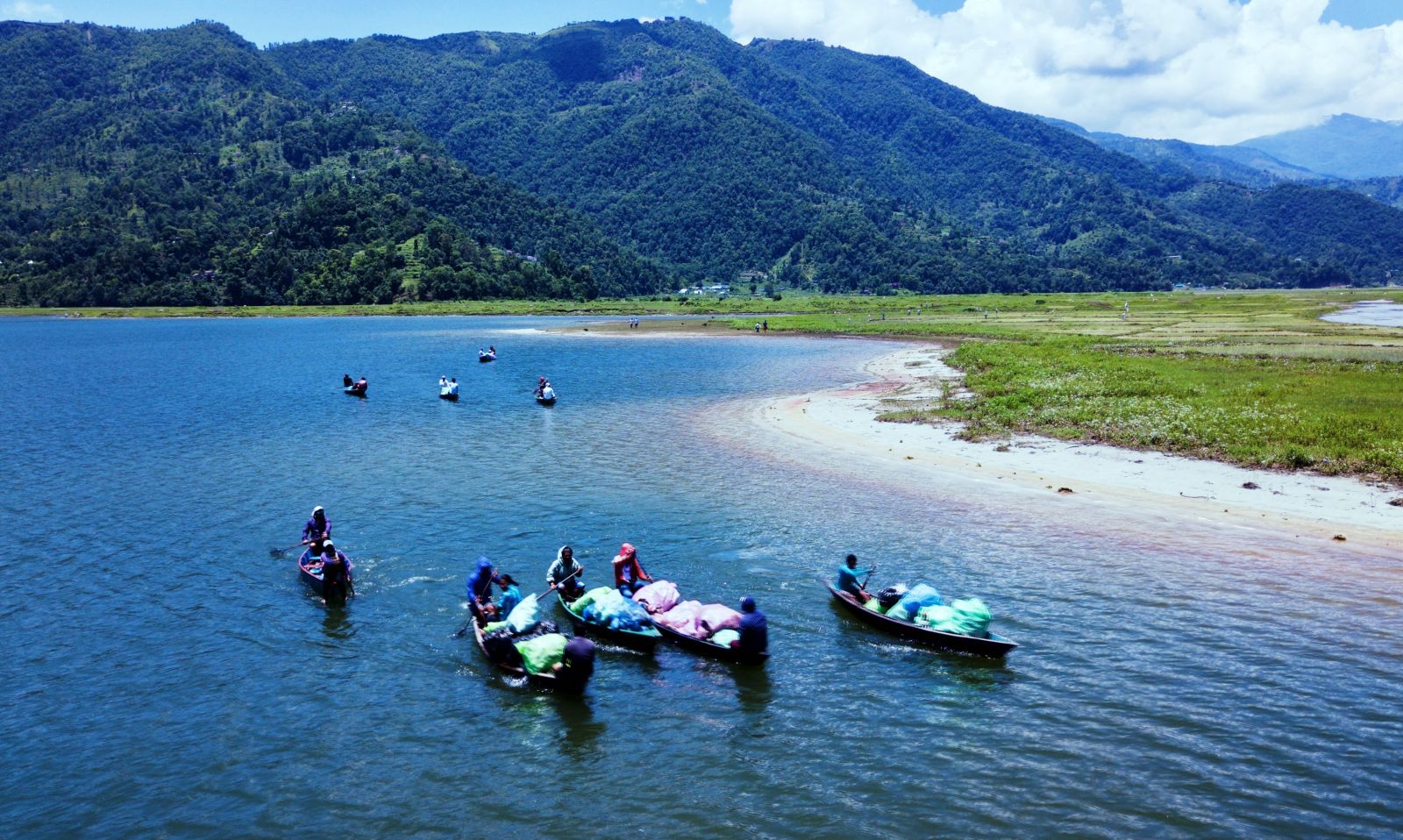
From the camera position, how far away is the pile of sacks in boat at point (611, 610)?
2373 centimetres

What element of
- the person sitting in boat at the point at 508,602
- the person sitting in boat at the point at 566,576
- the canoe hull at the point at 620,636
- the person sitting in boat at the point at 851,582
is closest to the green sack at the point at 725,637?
the canoe hull at the point at 620,636

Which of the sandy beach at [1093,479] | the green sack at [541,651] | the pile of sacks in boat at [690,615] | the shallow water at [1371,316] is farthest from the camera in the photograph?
the shallow water at [1371,316]

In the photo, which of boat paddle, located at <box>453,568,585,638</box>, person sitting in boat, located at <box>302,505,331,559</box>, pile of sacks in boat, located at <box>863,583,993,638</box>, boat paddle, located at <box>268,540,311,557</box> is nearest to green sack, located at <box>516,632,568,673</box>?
boat paddle, located at <box>453,568,585,638</box>

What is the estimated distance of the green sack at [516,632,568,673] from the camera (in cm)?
Result: 2123

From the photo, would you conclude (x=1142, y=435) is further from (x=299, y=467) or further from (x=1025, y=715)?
(x=299, y=467)

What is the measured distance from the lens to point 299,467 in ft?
153

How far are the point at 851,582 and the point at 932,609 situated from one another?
2816 mm

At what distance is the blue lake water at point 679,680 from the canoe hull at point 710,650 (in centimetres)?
34

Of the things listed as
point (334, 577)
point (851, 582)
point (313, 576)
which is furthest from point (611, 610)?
point (313, 576)

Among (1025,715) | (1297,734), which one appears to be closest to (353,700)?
(1025,715)

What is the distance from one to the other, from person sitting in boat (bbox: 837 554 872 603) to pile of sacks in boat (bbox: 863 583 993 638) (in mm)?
261

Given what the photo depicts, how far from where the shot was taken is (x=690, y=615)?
2380cm

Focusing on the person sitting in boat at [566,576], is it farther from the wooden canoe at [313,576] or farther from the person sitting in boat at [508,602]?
the wooden canoe at [313,576]

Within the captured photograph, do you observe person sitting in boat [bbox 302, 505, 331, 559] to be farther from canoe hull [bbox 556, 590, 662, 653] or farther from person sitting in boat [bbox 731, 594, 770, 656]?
person sitting in boat [bbox 731, 594, 770, 656]
